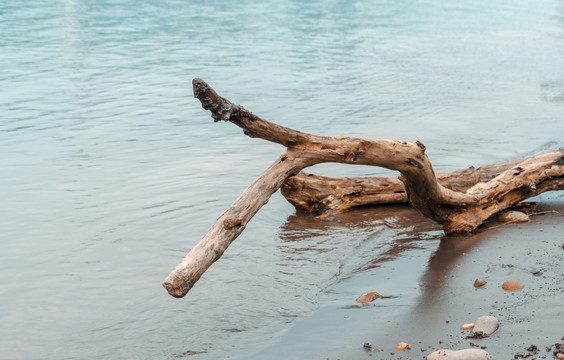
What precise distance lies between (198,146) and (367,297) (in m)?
5.66

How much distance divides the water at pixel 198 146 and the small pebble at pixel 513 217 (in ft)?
2.33

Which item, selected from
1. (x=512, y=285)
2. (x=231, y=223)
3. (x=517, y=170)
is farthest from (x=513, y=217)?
(x=231, y=223)

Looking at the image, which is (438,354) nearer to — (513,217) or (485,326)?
(485,326)

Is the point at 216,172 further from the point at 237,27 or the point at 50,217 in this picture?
the point at 237,27

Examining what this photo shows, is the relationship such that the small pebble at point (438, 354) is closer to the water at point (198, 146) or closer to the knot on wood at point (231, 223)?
the water at point (198, 146)

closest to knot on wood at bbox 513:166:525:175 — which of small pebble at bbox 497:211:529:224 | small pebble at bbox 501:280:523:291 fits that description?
small pebble at bbox 497:211:529:224

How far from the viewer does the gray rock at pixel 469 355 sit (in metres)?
3.71

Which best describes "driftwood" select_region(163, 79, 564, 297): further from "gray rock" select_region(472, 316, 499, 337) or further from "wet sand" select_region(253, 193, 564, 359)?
"gray rock" select_region(472, 316, 499, 337)

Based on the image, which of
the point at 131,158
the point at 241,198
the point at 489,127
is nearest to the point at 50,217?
the point at 131,158

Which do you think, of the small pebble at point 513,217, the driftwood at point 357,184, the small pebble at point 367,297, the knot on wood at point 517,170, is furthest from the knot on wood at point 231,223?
the knot on wood at point 517,170

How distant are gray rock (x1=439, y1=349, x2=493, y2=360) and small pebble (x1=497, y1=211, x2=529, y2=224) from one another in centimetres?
285

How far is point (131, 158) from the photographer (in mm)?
9539

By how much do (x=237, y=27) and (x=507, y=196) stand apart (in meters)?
17.5

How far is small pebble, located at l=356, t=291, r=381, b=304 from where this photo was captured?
5.00m
